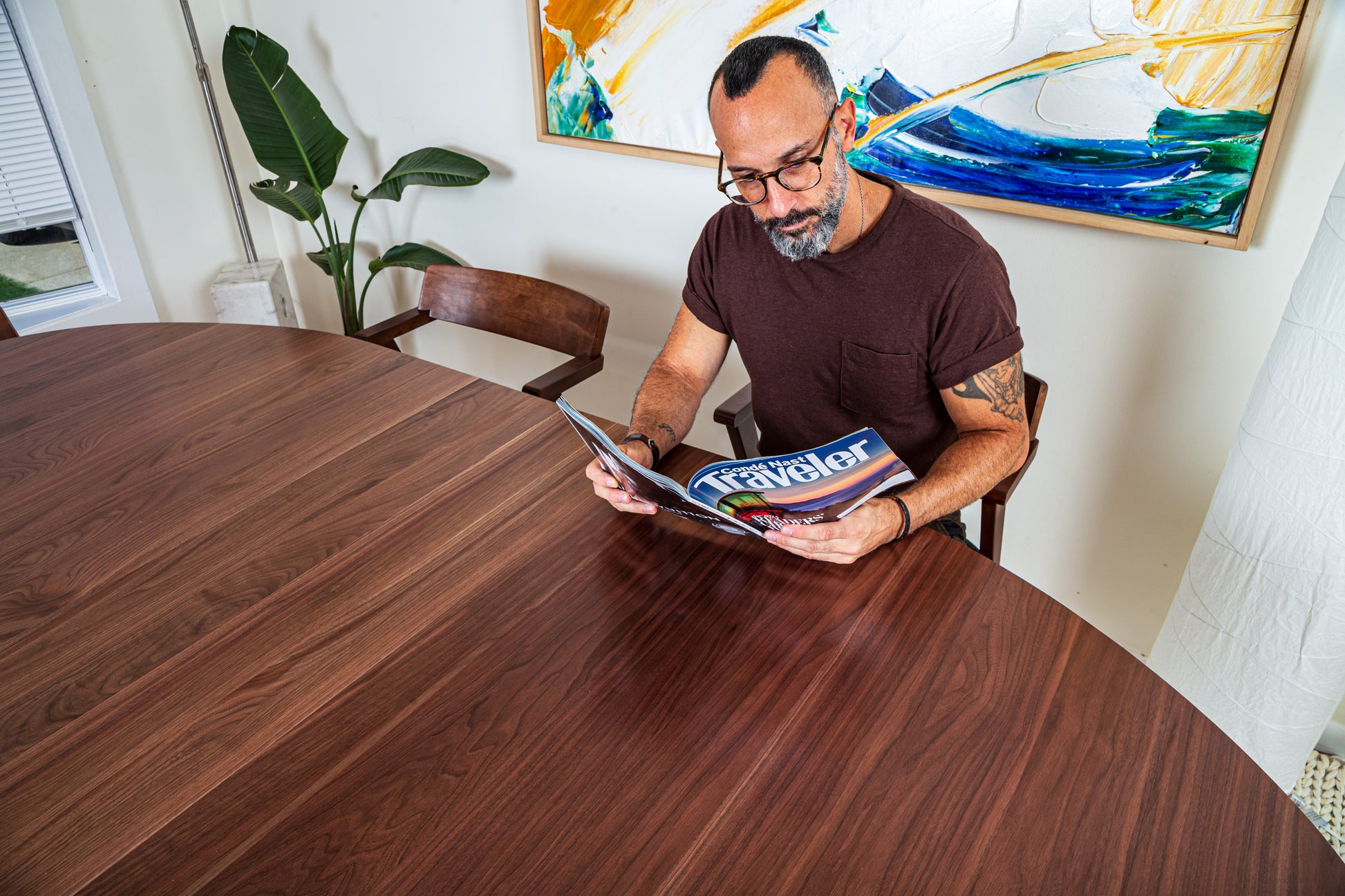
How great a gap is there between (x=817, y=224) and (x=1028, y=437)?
20.6 inches

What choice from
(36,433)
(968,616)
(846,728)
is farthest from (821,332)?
(36,433)

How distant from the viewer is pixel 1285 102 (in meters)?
1.55

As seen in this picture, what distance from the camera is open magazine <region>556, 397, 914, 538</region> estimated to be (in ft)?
3.72

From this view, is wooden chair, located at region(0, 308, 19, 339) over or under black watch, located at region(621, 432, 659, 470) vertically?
under

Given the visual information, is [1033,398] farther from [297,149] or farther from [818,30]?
[297,149]

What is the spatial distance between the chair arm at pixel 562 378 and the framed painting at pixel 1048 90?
0.71 m

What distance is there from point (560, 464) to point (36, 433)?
1.00m

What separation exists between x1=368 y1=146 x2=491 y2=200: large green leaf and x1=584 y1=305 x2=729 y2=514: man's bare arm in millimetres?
1147

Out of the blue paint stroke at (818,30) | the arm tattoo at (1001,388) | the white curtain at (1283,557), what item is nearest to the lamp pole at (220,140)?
the blue paint stroke at (818,30)

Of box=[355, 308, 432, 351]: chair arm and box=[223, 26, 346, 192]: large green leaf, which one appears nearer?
box=[355, 308, 432, 351]: chair arm

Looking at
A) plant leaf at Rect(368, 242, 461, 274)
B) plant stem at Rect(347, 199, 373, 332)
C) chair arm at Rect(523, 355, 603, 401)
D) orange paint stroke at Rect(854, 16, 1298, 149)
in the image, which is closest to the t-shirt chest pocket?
chair arm at Rect(523, 355, 603, 401)

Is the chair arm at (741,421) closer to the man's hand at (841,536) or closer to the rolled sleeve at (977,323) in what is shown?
the rolled sleeve at (977,323)

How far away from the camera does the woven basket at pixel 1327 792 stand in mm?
1888

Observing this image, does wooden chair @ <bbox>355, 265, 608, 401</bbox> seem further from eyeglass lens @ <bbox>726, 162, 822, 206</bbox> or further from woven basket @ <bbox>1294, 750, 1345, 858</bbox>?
woven basket @ <bbox>1294, 750, 1345, 858</bbox>
